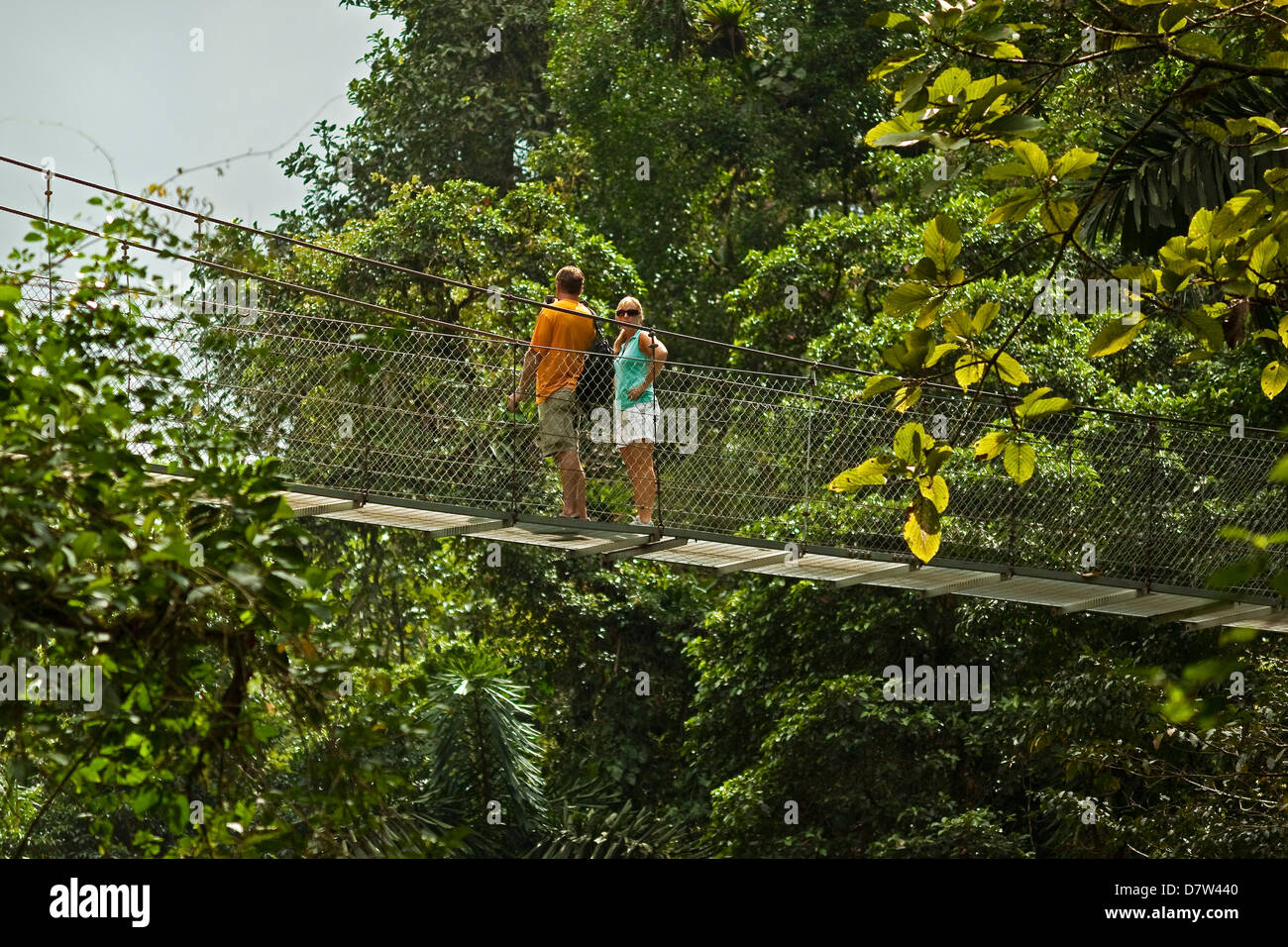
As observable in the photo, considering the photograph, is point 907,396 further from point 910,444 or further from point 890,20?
point 890,20

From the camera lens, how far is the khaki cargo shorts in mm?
5652

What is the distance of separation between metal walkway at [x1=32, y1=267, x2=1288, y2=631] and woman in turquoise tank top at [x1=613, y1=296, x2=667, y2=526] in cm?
9

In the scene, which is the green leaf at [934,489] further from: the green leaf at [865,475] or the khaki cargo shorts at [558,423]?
the khaki cargo shorts at [558,423]

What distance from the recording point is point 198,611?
2428 mm

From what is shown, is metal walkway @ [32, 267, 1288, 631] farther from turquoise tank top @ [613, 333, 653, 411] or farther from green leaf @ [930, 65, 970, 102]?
green leaf @ [930, 65, 970, 102]

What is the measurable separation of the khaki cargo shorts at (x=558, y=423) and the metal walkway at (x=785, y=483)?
105 mm

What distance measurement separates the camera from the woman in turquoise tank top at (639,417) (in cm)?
566

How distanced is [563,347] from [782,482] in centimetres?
248

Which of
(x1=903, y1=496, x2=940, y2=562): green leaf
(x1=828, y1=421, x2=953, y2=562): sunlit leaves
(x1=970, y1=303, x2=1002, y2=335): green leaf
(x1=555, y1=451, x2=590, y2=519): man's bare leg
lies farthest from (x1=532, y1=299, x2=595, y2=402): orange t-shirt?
(x1=970, y1=303, x2=1002, y2=335): green leaf

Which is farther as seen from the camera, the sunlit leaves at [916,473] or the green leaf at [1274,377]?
the green leaf at [1274,377]

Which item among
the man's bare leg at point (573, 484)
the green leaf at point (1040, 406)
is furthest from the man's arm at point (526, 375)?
the green leaf at point (1040, 406)

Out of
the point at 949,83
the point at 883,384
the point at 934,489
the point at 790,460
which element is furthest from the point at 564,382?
the point at 949,83

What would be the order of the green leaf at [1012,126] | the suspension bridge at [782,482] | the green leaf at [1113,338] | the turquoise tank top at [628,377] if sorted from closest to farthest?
the green leaf at [1012,126]
the green leaf at [1113,338]
the suspension bridge at [782,482]
the turquoise tank top at [628,377]
